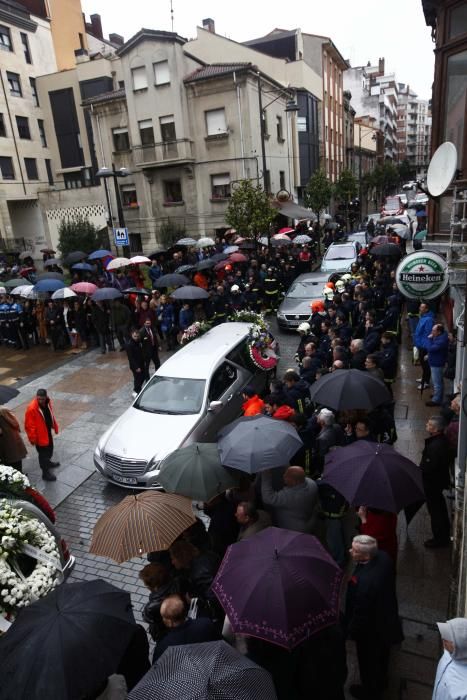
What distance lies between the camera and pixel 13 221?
36625mm

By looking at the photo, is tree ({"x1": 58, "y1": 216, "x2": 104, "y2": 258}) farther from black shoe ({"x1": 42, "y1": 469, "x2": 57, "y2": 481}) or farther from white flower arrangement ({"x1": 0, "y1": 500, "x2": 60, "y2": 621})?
white flower arrangement ({"x1": 0, "y1": 500, "x2": 60, "y2": 621})

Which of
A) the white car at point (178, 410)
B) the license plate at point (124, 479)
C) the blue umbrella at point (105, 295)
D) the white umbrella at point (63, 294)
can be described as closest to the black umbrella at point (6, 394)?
the white car at point (178, 410)

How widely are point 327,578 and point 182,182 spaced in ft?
91.8

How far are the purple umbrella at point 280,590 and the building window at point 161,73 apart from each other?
94.5ft

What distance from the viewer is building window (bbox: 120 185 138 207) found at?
30.4 m

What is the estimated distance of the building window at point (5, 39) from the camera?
109ft

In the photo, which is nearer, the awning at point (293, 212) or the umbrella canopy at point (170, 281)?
the umbrella canopy at point (170, 281)

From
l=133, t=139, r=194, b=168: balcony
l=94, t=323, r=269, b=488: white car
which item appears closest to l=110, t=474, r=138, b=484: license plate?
l=94, t=323, r=269, b=488: white car

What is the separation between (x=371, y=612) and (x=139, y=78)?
99.1 ft

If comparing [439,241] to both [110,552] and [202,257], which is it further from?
[202,257]

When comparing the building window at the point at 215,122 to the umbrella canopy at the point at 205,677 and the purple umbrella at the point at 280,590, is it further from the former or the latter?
the umbrella canopy at the point at 205,677

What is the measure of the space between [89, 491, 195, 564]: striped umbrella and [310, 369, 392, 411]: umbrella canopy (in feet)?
7.84

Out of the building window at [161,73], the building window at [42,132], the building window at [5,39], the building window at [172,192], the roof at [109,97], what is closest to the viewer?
the building window at [161,73]

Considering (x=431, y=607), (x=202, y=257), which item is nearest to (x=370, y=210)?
(x=202, y=257)
